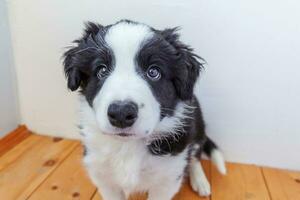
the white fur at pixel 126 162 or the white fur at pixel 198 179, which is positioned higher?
the white fur at pixel 126 162

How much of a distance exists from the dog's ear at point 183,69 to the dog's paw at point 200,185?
0.58m

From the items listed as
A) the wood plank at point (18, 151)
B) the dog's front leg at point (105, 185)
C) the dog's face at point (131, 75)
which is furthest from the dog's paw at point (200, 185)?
the wood plank at point (18, 151)

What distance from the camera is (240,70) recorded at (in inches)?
69.0

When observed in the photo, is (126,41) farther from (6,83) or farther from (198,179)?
(6,83)

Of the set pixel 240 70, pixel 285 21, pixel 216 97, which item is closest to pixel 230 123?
pixel 216 97

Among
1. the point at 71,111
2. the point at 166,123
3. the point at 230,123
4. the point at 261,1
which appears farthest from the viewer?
the point at 71,111

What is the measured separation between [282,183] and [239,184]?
21cm

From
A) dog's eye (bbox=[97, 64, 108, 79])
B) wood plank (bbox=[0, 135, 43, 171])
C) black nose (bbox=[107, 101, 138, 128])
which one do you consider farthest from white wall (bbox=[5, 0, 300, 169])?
black nose (bbox=[107, 101, 138, 128])

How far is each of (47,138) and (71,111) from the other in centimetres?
24

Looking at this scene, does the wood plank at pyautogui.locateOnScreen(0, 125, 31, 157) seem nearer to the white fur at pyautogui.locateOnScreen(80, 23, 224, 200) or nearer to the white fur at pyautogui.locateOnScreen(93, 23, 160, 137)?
Answer: the white fur at pyautogui.locateOnScreen(80, 23, 224, 200)

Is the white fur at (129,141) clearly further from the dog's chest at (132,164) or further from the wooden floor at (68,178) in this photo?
the wooden floor at (68,178)

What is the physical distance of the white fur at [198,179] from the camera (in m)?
1.68

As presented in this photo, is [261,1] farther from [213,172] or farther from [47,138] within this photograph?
[47,138]

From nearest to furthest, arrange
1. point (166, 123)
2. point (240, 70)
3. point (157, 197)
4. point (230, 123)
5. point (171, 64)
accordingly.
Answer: point (171, 64), point (166, 123), point (157, 197), point (240, 70), point (230, 123)
